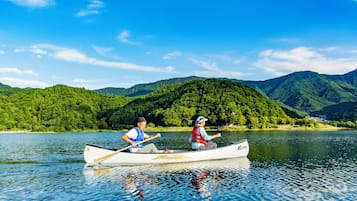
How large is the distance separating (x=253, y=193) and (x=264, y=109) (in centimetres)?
18674

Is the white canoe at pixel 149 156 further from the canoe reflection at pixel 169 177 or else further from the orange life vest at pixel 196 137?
Answer: the orange life vest at pixel 196 137

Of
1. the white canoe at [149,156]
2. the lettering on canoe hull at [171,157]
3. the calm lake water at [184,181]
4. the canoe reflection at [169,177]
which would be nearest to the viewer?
the calm lake water at [184,181]

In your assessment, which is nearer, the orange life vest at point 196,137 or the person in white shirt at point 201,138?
the person in white shirt at point 201,138

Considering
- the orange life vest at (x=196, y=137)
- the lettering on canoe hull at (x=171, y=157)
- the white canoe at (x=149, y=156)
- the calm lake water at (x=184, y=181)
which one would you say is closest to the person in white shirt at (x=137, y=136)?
the white canoe at (x=149, y=156)

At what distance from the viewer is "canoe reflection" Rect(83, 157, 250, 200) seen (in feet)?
61.2

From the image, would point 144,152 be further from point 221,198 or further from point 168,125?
point 168,125

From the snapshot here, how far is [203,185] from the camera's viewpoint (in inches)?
800

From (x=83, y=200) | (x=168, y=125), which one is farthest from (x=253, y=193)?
(x=168, y=125)

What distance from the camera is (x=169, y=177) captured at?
75.6 feet

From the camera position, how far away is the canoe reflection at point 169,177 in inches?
734

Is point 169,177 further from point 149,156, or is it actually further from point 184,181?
point 149,156

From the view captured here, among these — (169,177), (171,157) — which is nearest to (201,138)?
(171,157)

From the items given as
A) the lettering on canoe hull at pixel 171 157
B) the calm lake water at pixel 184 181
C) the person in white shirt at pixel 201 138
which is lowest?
the calm lake water at pixel 184 181

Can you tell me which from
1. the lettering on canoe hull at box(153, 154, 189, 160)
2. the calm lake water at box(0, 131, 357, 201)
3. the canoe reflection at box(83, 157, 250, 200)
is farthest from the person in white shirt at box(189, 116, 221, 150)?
the lettering on canoe hull at box(153, 154, 189, 160)
